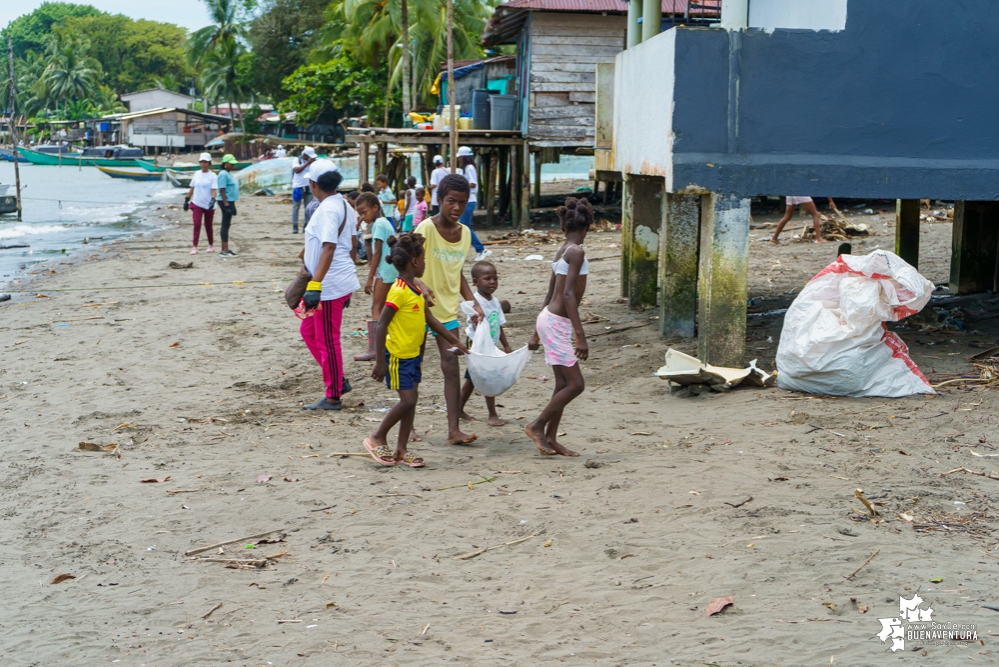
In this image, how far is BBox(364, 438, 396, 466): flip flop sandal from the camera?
573 centimetres

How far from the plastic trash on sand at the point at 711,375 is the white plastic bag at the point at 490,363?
1.70 meters

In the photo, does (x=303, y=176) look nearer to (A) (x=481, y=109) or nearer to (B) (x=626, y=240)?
(A) (x=481, y=109)

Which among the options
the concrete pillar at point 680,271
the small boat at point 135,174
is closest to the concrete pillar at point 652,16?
the concrete pillar at point 680,271

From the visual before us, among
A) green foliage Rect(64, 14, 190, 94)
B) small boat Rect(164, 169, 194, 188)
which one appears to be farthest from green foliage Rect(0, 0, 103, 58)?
small boat Rect(164, 169, 194, 188)

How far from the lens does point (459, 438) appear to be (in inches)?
243

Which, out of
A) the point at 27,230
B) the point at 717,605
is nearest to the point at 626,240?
the point at 717,605

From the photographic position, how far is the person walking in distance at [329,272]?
6793mm

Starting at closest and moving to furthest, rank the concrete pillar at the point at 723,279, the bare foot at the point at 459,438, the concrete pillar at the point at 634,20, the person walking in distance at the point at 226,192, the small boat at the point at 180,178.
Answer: the bare foot at the point at 459,438 < the concrete pillar at the point at 723,279 < the concrete pillar at the point at 634,20 < the person walking in distance at the point at 226,192 < the small boat at the point at 180,178

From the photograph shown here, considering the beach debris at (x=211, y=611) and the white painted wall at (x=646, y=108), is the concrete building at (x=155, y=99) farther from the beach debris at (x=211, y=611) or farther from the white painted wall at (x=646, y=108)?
the beach debris at (x=211, y=611)

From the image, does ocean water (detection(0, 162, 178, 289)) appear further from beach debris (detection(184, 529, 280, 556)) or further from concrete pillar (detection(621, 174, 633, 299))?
beach debris (detection(184, 529, 280, 556))

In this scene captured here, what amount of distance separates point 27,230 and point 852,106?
25.5 meters

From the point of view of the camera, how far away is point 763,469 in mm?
5383

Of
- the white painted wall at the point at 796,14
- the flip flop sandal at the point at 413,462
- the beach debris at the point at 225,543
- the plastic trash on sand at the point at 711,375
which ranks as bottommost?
the beach debris at the point at 225,543

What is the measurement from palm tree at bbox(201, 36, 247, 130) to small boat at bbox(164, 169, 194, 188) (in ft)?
26.1
